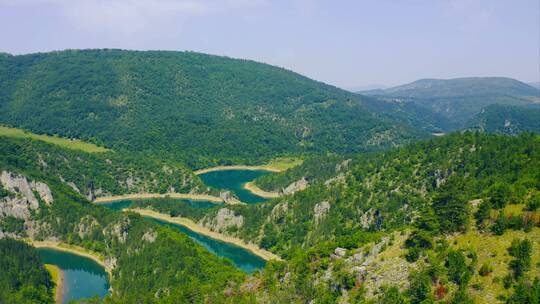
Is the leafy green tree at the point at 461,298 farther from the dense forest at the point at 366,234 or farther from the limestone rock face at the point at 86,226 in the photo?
the limestone rock face at the point at 86,226

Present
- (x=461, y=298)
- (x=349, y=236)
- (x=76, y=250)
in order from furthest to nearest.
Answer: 1. (x=76, y=250)
2. (x=349, y=236)
3. (x=461, y=298)

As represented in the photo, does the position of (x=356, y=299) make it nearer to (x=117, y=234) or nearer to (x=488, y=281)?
(x=488, y=281)

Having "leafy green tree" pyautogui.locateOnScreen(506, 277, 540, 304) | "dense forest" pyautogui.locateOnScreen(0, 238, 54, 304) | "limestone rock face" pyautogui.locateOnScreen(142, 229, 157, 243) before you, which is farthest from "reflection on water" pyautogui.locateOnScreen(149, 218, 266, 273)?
"leafy green tree" pyautogui.locateOnScreen(506, 277, 540, 304)

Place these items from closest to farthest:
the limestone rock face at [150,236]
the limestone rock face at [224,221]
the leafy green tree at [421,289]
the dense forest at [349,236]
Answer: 1. the leafy green tree at [421,289]
2. the dense forest at [349,236]
3. the limestone rock face at [150,236]
4. the limestone rock face at [224,221]

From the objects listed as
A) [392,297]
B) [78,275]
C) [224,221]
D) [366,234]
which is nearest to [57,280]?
[78,275]

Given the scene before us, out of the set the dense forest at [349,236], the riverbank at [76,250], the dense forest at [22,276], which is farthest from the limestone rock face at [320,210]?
the dense forest at [22,276]

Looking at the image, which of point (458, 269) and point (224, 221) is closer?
point (458, 269)

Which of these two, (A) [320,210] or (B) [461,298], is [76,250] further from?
(B) [461,298]
